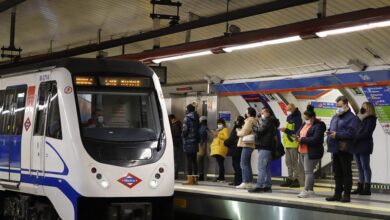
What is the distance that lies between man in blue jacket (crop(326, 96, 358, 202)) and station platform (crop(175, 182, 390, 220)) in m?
0.27

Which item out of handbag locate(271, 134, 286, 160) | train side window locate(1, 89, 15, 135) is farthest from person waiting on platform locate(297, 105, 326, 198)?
train side window locate(1, 89, 15, 135)

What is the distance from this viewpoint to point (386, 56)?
11.9 metres

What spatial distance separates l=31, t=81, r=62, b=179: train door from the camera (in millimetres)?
8969

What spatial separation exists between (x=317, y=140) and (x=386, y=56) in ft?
9.49

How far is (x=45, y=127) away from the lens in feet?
30.2

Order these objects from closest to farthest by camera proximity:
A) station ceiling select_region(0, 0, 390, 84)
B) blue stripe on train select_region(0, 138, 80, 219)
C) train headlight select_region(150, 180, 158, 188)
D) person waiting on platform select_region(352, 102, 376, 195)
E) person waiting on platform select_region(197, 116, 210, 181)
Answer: blue stripe on train select_region(0, 138, 80, 219) < train headlight select_region(150, 180, 158, 188) < person waiting on platform select_region(352, 102, 376, 195) < station ceiling select_region(0, 0, 390, 84) < person waiting on platform select_region(197, 116, 210, 181)

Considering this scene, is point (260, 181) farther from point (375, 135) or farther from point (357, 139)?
point (375, 135)

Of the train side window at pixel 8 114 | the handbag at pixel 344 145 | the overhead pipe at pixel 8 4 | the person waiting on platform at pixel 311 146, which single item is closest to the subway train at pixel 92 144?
the train side window at pixel 8 114

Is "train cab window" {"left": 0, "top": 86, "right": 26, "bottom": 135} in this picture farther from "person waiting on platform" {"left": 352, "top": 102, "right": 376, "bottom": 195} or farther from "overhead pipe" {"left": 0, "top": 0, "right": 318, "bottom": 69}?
"person waiting on platform" {"left": 352, "top": 102, "right": 376, "bottom": 195}

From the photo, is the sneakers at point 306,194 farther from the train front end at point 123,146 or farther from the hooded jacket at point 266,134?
the train front end at point 123,146

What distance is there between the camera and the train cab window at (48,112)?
8945mm

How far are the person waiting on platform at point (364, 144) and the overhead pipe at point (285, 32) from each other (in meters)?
2.13

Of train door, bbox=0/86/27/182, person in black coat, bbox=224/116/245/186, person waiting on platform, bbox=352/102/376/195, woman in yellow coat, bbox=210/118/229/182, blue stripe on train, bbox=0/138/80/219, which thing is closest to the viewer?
blue stripe on train, bbox=0/138/80/219

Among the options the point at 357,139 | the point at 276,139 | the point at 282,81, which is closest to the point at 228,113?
the point at 282,81
